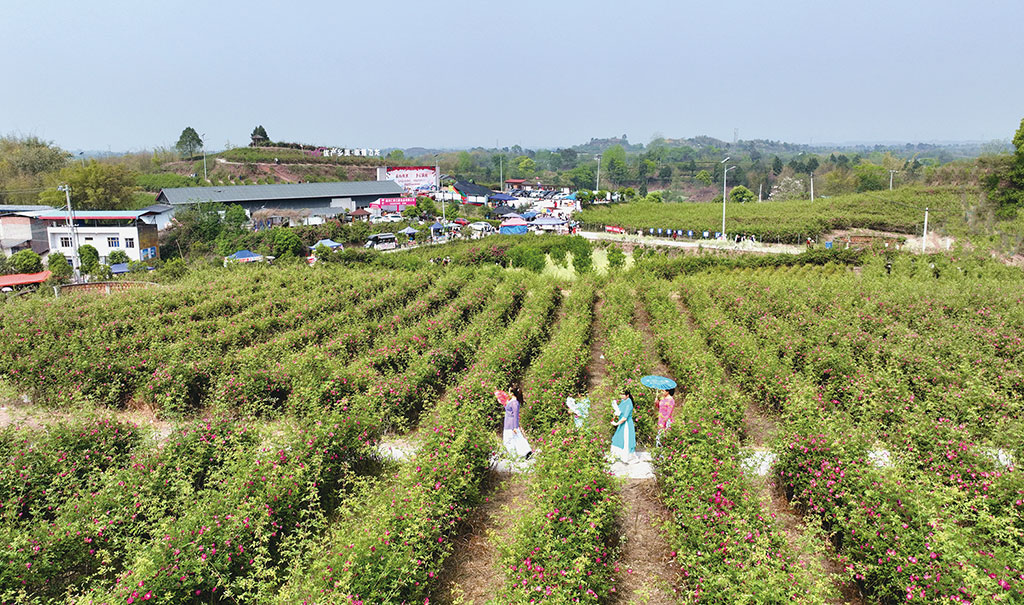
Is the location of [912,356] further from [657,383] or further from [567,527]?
Answer: [567,527]

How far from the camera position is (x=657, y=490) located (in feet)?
25.1

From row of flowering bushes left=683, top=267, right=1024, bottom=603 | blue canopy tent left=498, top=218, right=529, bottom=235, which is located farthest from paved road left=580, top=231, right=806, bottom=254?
row of flowering bushes left=683, top=267, right=1024, bottom=603

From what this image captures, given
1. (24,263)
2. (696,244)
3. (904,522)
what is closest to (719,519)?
(904,522)

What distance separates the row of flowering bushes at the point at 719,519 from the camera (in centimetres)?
448

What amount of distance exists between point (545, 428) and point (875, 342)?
726 centimetres

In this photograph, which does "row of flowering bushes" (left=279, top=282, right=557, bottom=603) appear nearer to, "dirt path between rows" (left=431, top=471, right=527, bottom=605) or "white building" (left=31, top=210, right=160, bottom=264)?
"dirt path between rows" (left=431, top=471, right=527, bottom=605)

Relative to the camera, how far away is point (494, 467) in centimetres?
802

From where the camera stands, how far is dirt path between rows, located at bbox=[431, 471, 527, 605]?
18.7ft

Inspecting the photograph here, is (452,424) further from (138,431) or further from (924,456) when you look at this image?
(924,456)

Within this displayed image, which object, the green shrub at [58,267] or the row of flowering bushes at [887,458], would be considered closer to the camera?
the row of flowering bushes at [887,458]

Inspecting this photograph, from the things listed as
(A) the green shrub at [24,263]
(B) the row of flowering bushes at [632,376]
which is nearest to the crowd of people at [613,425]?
(B) the row of flowering bushes at [632,376]

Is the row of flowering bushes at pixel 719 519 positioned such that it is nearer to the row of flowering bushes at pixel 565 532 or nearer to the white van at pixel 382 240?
the row of flowering bushes at pixel 565 532

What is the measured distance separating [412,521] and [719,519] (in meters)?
2.83

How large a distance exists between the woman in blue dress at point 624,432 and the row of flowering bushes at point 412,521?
187cm
